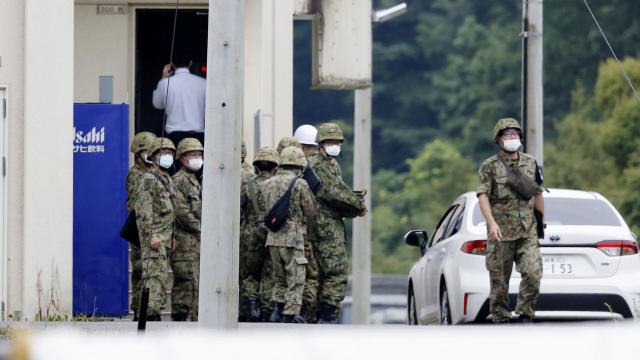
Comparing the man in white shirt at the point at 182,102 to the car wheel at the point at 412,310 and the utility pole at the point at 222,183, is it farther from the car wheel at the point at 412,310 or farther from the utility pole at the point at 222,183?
the utility pole at the point at 222,183

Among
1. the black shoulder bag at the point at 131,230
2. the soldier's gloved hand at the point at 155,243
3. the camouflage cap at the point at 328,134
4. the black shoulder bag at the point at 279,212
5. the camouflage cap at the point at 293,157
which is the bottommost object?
the soldier's gloved hand at the point at 155,243

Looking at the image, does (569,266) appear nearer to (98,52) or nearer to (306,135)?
(306,135)

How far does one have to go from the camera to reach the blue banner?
15562 millimetres

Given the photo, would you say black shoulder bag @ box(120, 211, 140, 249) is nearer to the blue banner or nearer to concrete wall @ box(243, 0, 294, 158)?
the blue banner

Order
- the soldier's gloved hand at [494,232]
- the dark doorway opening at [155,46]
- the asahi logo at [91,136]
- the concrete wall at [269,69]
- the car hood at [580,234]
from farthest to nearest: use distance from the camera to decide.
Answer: the dark doorway opening at [155,46] < the concrete wall at [269,69] < the asahi logo at [91,136] < the car hood at [580,234] < the soldier's gloved hand at [494,232]

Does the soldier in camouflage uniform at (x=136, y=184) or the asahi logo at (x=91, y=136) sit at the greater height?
the asahi logo at (x=91, y=136)

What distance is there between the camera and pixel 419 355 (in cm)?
371

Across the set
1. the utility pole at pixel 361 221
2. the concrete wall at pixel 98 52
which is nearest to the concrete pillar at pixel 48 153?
the concrete wall at pixel 98 52

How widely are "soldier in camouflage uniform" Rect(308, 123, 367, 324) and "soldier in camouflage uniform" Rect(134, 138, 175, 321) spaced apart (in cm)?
127

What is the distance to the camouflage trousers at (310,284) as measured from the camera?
15094mm

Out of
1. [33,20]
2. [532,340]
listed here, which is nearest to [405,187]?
[33,20]

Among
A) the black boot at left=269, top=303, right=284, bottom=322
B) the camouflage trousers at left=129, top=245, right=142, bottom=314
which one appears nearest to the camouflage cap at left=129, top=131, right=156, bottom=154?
the camouflage trousers at left=129, top=245, right=142, bottom=314

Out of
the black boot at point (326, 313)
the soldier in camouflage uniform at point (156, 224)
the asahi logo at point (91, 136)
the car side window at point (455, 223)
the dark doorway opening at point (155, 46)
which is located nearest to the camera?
the soldier in camouflage uniform at point (156, 224)

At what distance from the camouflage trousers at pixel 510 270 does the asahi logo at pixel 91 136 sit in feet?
12.9
